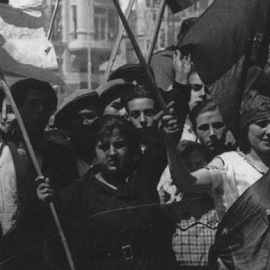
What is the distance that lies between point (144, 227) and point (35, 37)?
1447 mm

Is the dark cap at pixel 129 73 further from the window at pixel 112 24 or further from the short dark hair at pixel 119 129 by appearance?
the window at pixel 112 24

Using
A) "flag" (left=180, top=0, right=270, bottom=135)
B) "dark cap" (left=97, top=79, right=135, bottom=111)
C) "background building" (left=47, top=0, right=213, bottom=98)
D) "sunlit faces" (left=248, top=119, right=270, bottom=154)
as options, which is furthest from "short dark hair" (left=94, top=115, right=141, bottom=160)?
"background building" (left=47, top=0, right=213, bottom=98)

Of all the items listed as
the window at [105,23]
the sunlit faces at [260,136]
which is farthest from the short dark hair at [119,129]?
the window at [105,23]

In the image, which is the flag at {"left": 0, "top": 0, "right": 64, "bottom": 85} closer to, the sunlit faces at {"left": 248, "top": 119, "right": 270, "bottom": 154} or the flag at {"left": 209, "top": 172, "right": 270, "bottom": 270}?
the sunlit faces at {"left": 248, "top": 119, "right": 270, "bottom": 154}

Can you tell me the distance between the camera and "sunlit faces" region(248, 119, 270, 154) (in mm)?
7191

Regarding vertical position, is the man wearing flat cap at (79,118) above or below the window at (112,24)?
above

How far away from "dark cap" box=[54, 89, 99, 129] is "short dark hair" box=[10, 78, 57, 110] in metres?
0.21

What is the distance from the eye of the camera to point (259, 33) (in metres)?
7.80

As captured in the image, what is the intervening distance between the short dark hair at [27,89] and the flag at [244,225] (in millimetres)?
1722

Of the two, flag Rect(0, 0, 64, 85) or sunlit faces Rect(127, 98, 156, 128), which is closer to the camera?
flag Rect(0, 0, 64, 85)

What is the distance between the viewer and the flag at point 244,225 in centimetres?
699

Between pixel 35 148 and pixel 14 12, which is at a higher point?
pixel 14 12

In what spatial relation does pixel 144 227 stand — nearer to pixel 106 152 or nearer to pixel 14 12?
pixel 106 152

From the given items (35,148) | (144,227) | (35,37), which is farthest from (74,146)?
(144,227)
